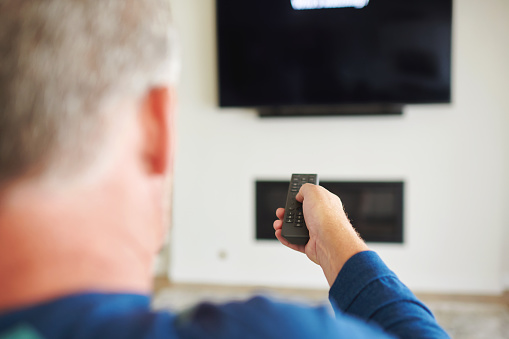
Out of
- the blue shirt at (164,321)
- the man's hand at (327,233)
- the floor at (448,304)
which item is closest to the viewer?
the blue shirt at (164,321)

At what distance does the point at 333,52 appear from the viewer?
2.80 metres

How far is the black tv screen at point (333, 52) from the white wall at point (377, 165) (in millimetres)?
153

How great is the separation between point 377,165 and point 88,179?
8.88ft

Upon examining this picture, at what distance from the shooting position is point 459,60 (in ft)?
9.23

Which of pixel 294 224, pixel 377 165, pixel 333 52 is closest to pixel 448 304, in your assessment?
pixel 377 165

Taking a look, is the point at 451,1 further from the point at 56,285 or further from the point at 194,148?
the point at 56,285

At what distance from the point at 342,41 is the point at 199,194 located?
1370 mm

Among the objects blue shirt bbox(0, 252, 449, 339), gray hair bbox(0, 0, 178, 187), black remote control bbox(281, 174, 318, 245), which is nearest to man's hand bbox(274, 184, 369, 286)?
black remote control bbox(281, 174, 318, 245)

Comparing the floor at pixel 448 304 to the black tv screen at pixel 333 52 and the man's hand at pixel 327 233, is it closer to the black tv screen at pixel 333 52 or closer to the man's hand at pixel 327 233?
the black tv screen at pixel 333 52

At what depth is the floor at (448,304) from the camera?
7.57ft

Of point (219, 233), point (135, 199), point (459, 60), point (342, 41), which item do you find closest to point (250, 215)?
point (219, 233)

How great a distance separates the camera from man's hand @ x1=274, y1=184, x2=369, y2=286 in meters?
0.60

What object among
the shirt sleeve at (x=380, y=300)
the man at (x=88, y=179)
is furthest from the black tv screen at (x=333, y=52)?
the man at (x=88, y=179)

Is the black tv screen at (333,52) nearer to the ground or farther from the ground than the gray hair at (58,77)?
farther from the ground
